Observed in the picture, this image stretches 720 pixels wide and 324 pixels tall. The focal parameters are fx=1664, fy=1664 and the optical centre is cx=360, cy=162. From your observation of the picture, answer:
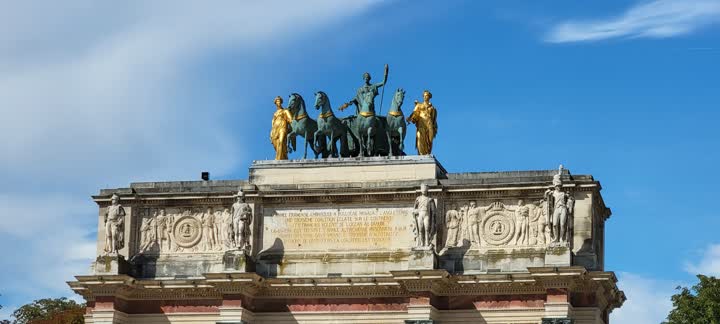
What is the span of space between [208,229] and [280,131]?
14.7 ft

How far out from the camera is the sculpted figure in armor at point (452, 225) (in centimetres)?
5638

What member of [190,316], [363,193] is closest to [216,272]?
[190,316]

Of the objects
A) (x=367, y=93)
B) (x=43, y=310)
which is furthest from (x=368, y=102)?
(x=43, y=310)

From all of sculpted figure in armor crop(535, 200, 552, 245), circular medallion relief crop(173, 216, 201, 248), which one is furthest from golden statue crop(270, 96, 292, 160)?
sculpted figure in armor crop(535, 200, 552, 245)

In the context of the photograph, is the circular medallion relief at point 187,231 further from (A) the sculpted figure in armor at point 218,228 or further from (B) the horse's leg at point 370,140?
(B) the horse's leg at point 370,140

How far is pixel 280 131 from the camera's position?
59906 millimetres

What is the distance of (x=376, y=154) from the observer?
59469mm

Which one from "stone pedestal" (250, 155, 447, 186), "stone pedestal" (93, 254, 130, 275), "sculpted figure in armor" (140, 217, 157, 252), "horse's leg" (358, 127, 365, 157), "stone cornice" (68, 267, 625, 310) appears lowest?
"stone cornice" (68, 267, 625, 310)

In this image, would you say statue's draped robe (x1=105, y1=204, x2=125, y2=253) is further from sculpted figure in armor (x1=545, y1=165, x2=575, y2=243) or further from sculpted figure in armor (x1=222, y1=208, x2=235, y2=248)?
sculpted figure in armor (x1=545, y1=165, x2=575, y2=243)

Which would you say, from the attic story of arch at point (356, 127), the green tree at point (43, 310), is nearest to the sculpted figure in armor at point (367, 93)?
the attic story of arch at point (356, 127)

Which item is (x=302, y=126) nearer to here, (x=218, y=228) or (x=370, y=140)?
(x=370, y=140)

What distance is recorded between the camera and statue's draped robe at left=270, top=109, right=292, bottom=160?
59688mm

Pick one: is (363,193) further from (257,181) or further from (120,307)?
(120,307)

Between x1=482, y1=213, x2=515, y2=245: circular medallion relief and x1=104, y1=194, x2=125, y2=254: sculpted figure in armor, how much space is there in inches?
501
